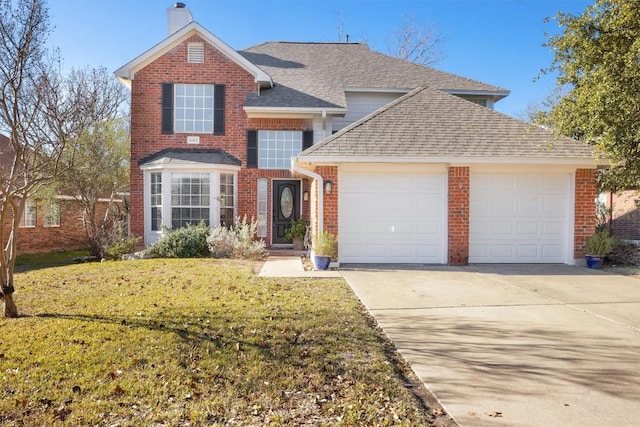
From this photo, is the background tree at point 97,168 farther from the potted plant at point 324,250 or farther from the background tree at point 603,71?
the background tree at point 603,71

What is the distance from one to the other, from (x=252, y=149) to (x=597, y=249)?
10193 millimetres

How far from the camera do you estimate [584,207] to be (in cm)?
1098

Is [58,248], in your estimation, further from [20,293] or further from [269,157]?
[20,293]

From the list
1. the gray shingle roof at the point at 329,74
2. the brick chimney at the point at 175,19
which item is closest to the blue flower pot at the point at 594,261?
the gray shingle roof at the point at 329,74

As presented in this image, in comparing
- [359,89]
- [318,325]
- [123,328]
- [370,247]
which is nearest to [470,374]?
[318,325]

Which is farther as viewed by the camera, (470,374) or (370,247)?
(370,247)

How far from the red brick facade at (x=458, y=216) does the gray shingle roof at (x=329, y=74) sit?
504 cm

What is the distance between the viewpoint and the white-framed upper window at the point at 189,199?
13.8m

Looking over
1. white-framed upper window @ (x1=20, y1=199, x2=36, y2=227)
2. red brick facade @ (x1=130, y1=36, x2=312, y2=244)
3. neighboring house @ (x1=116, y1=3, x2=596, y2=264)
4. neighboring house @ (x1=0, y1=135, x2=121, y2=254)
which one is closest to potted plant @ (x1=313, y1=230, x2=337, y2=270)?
neighboring house @ (x1=116, y1=3, x2=596, y2=264)

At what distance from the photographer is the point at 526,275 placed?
31.1 ft

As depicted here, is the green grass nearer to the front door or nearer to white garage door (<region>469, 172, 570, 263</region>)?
white garage door (<region>469, 172, 570, 263</region>)

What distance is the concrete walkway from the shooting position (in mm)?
9479

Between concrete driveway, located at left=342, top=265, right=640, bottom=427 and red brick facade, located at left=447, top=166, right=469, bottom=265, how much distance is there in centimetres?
159

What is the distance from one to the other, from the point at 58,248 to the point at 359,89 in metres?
14.2
